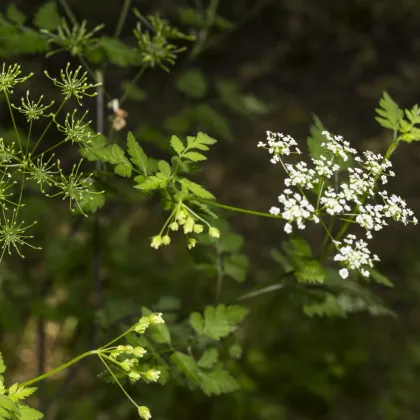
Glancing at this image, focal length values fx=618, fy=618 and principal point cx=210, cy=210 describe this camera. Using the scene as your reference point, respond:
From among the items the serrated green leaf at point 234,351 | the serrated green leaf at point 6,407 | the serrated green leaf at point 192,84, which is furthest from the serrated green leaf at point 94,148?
the serrated green leaf at point 192,84

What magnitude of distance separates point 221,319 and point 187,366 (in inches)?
8.8

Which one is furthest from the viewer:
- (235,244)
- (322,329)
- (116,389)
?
(322,329)

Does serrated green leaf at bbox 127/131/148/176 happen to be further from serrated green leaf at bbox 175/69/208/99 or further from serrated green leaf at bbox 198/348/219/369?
serrated green leaf at bbox 175/69/208/99

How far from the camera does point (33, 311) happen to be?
116 inches

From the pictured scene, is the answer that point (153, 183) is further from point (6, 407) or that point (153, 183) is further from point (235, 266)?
point (235, 266)

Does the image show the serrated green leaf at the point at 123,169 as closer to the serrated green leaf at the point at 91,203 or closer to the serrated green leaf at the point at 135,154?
the serrated green leaf at the point at 135,154

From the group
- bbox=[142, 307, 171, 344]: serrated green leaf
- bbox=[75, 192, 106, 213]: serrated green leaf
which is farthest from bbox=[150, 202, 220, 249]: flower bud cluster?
bbox=[142, 307, 171, 344]: serrated green leaf

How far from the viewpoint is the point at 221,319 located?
2.11m

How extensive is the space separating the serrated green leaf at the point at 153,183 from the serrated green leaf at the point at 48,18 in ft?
3.04

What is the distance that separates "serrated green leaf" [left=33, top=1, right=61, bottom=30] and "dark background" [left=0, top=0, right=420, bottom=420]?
6.1 inches

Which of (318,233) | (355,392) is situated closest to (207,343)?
(355,392)

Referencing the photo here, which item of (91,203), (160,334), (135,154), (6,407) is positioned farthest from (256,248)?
(6,407)

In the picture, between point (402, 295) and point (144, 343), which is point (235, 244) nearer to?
point (144, 343)

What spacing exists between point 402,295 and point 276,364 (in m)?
1.09
